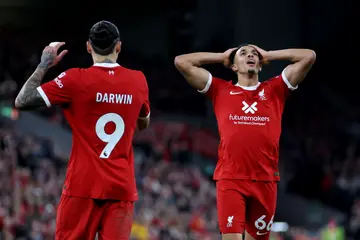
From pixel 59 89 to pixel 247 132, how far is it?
1.96 metres

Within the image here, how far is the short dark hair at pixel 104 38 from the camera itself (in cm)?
549

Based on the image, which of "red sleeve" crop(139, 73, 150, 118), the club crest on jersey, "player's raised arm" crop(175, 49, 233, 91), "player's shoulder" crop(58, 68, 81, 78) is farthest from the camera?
"player's raised arm" crop(175, 49, 233, 91)

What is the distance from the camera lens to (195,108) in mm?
22422

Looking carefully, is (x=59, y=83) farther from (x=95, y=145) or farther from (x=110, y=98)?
(x=95, y=145)

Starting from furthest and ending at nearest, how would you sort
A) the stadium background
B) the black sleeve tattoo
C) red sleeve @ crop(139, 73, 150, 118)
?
the stadium background < red sleeve @ crop(139, 73, 150, 118) < the black sleeve tattoo

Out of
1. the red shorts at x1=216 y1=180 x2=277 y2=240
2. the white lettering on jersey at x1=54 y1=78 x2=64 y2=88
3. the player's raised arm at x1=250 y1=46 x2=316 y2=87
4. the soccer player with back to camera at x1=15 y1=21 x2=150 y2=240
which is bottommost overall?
the red shorts at x1=216 y1=180 x2=277 y2=240

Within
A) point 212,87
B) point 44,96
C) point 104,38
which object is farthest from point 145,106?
point 212,87

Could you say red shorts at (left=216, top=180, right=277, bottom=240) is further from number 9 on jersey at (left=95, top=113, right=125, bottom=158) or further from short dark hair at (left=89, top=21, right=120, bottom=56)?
short dark hair at (left=89, top=21, right=120, bottom=56)

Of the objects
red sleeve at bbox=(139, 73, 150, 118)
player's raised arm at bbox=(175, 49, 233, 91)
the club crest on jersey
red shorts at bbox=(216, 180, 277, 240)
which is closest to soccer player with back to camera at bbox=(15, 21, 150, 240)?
red sleeve at bbox=(139, 73, 150, 118)

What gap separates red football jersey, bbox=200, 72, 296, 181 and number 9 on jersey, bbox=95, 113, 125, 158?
1.56m

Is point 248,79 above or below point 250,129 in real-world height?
above

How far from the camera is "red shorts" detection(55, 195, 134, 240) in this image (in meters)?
5.44

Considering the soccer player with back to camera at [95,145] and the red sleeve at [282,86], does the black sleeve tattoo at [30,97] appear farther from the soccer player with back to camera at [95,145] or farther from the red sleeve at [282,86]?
the red sleeve at [282,86]

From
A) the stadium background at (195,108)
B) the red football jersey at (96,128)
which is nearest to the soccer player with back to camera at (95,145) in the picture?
the red football jersey at (96,128)
